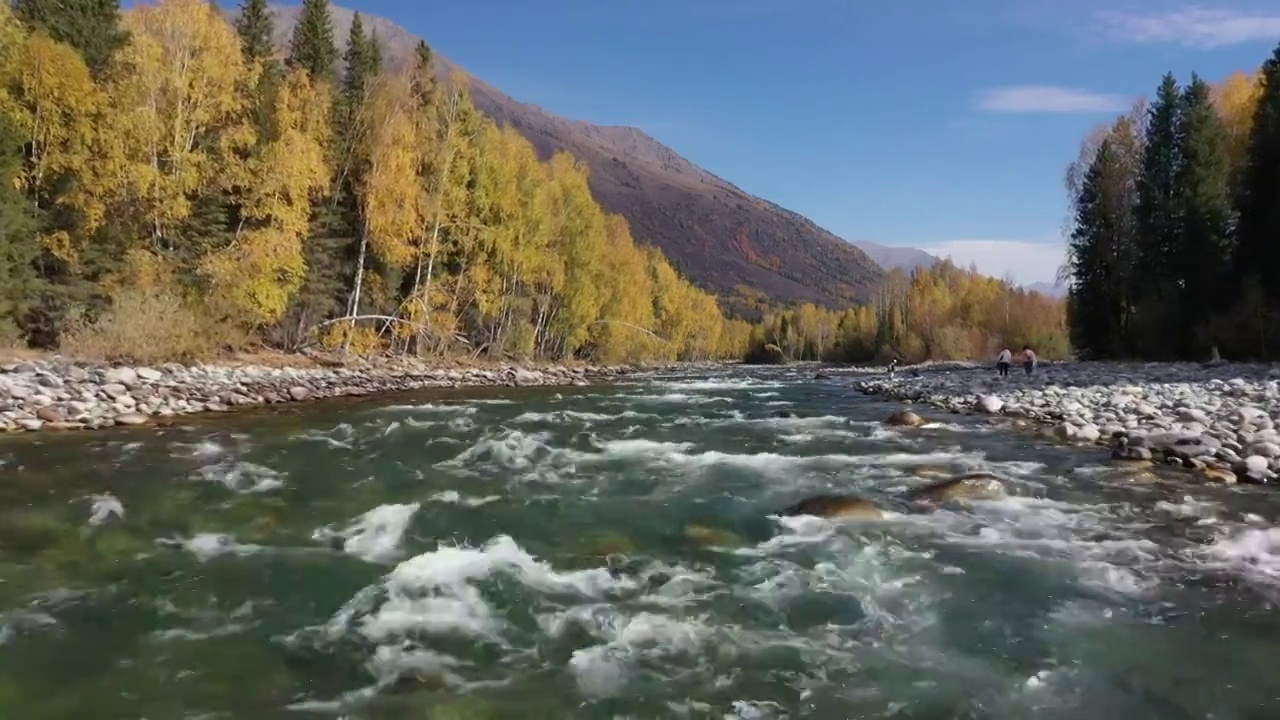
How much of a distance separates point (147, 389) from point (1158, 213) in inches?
1564

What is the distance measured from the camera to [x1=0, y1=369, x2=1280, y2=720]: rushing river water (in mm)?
4637

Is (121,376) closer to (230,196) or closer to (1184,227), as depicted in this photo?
(230,196)

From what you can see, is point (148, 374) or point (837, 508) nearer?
point (837, 508)

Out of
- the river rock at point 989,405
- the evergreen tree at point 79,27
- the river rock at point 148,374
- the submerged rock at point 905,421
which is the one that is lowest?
the submerged rock at point 905,421

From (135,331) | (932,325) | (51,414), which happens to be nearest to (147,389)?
(51,414)

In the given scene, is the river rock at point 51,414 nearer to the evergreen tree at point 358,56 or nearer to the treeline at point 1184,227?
the evergreen tree at point 358,56

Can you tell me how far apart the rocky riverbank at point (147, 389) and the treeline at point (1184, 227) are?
102ft

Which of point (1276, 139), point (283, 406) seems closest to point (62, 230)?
point (283, 406)

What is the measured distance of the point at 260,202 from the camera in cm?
2359

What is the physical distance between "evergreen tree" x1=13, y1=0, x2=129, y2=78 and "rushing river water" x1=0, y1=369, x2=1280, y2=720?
685 inches

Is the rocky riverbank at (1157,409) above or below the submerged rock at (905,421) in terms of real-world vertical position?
above

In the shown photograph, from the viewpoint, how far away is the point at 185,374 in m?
18.5

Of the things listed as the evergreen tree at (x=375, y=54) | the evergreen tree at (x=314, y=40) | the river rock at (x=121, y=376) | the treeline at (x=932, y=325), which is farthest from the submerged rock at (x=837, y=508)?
the treeline at (x=932, y=325)

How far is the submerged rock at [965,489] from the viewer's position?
952cm
